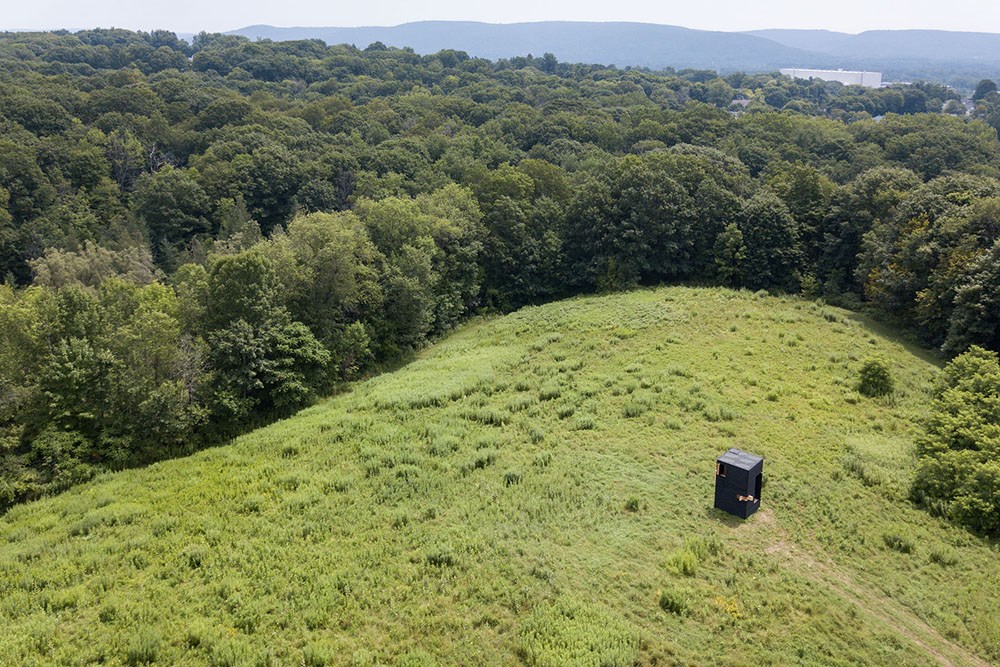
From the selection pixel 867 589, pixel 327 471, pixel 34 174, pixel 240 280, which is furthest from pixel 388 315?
pixel 34 174

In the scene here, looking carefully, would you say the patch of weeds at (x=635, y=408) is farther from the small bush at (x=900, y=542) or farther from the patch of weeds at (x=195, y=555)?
the patch of weeds at (x=195, y=555)

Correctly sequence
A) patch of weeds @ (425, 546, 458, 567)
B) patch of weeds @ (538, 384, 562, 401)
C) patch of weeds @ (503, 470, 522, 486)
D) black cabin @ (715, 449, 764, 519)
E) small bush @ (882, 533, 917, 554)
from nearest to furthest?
patch of weeds @ (425, 546, 458, 567)
small bush @ (882, 533, 917, 554)
black cabin @ (715, 449, 764, 519)
patch of weeds @ (503, 470, 522, 486)
patch of weeds @ (538, 384, 562, 401)

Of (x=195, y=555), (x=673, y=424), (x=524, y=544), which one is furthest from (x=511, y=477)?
(x=195, y=555)

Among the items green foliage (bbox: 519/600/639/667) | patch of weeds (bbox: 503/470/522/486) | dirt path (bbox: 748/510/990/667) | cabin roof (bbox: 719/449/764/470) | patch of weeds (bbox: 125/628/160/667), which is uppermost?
cabin roof (bbox: 719/449/764/470)

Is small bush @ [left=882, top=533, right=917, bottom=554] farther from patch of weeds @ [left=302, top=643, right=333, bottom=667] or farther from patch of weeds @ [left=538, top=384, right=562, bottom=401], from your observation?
patch of weeds @ [left=302, top=643, right=333, bottom=667]

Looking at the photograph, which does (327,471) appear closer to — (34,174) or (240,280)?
(240,280)

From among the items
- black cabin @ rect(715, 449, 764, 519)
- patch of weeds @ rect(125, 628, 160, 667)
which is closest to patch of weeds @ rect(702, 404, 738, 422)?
black cabin @ rect(715, 449, 764, 519)
